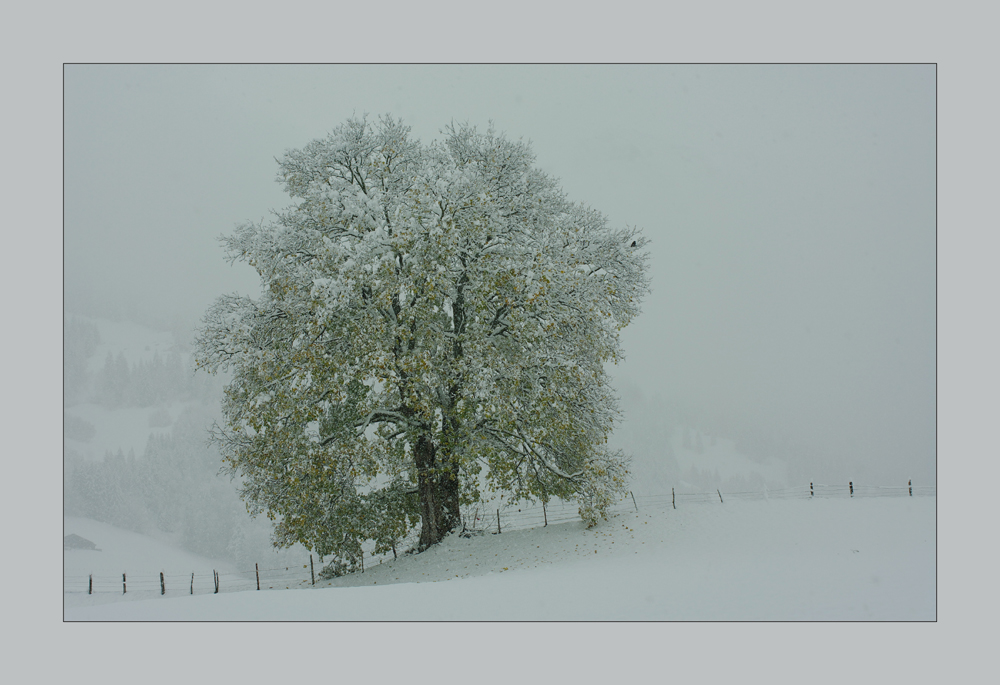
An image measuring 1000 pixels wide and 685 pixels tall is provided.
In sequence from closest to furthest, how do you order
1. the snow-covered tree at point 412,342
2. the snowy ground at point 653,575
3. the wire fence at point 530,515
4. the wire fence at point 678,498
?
the snowy ground at point 653,575 < the snow-covered tree at point 412,342 < the wire fence at point 530,515 < the wire fence at point 678,498

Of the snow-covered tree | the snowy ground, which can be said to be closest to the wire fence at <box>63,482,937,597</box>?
the snowy ground

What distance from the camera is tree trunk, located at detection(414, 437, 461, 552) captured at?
15.9 meters

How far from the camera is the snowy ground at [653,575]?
34.6 feet

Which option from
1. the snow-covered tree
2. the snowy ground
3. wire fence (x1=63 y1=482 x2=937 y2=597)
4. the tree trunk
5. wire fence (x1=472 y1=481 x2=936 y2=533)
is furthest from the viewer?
wire fence (x1=472 y1=481 x2=936 y2=533)

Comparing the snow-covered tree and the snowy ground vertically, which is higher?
the snow-covered tree

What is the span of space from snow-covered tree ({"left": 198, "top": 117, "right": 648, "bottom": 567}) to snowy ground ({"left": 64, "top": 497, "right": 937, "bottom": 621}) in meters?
1.40

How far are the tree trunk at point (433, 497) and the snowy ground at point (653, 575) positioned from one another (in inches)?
17.0

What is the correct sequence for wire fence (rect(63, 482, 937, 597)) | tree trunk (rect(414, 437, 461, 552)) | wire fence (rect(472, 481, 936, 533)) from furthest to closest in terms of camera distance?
wire fence (rect(472, 481, 936, 533))
wire fence (rect(63, 482, 937, 597))
tree trunk (rect(414, 437, 461, 552))

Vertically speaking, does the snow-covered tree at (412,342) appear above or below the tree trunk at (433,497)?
above

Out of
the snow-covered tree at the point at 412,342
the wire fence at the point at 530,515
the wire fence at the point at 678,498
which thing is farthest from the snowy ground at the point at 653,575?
the snow-covered tree at the point at 412,342

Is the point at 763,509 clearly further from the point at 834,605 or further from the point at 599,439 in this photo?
the point at 834,605

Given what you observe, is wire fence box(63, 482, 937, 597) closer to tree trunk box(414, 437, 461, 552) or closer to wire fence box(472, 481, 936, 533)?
wire fence box(472, 481, 936, 533)

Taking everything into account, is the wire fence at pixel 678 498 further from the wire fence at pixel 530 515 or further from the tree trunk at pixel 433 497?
the tree trunk at pixel 433 497

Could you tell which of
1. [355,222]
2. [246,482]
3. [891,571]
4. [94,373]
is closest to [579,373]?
[355,222]
